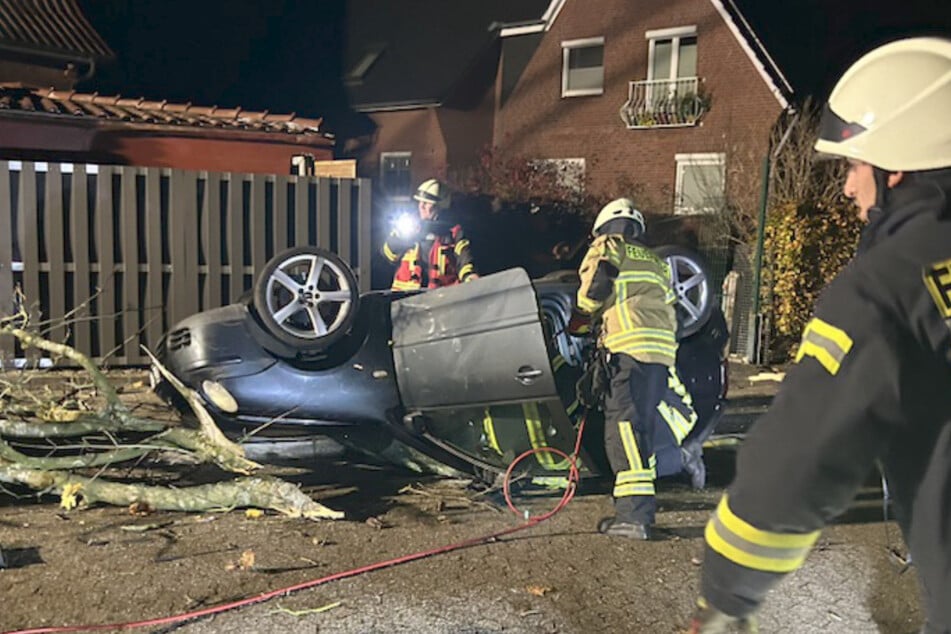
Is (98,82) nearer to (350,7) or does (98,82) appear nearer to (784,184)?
(350,7)

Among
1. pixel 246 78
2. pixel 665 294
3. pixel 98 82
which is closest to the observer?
pixel 665 294

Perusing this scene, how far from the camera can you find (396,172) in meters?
24.1

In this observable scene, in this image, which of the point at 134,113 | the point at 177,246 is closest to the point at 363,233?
the point at 177,246

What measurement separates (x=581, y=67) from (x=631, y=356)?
1825 centimetres

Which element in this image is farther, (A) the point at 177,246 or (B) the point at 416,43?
(B) the point at 416,43

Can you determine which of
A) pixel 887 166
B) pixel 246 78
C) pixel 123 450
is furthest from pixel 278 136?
pixel 246 78

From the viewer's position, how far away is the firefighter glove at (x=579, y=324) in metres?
5.00

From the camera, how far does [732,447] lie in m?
6.57

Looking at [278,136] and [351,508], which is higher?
[278,136]

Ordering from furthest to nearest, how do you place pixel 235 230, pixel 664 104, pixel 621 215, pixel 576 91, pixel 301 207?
pixel 576 91, pixel 664 104, pixel 301 207, pixel 235 230, pixel 621 215

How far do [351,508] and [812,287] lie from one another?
7.65 meters

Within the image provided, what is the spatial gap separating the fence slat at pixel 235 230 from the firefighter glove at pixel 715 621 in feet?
25.6

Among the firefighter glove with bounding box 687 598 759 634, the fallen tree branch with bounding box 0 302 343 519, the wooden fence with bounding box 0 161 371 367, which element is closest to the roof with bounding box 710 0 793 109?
the wooden fence with bounding box 0 161 371 367

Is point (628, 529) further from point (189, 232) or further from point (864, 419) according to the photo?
point (189, 232)
